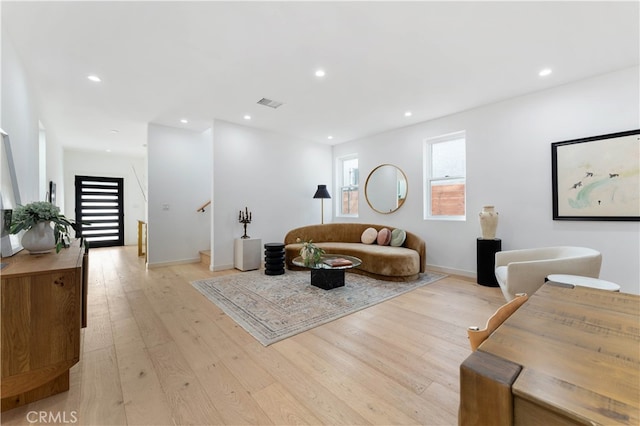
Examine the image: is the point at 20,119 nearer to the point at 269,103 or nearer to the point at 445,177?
the point at 269,103

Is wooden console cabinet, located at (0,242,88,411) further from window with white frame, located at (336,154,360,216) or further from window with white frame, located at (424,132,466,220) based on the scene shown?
window with white frame, located at (336,154,360,216)

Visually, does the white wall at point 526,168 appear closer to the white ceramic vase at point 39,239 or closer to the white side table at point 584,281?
the white side table at point 584,281

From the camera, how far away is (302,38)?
241 centimetres

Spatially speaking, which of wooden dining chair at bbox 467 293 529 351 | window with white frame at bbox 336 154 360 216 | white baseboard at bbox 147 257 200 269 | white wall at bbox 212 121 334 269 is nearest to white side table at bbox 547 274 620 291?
wooden dining chair at bbox 467 293 529 351

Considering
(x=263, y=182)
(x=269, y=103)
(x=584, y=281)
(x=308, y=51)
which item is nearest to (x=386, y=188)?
(x=263, y=182)

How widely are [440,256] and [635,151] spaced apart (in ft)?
8.46

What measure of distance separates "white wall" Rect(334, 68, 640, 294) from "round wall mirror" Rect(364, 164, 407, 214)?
0.61 ft

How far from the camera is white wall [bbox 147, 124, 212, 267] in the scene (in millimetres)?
4895

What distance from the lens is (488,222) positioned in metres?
3.69

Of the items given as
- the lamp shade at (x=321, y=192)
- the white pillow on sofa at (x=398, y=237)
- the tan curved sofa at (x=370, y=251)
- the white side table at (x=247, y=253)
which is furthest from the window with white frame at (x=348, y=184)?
the white side table at (x=247, y=253)

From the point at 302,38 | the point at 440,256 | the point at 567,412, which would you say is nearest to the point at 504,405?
the point at 567,412

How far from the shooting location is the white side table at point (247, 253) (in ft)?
15.2

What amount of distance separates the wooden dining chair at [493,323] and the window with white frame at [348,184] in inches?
203

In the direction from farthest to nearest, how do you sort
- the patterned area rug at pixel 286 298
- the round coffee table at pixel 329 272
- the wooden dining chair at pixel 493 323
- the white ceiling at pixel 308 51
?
1. the round coffee table at pixel 329 272
2. the patterned area rug at pixel 286 298
3. the white ceiling at pixel 308 51
4. the wooden dining chair at pixel 493 323
